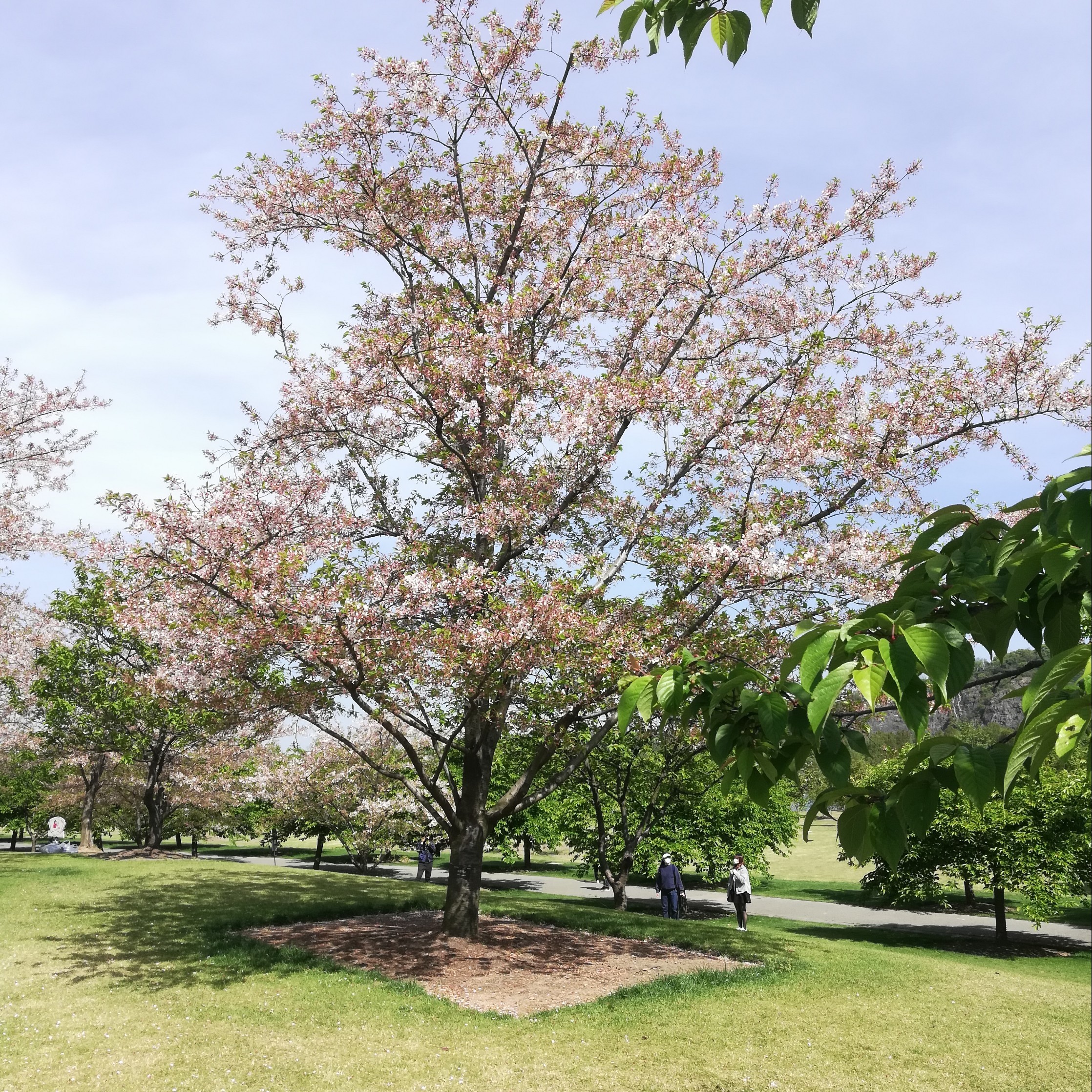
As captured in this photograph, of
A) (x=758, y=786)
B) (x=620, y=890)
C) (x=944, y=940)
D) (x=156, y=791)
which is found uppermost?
(x=758, y=786)

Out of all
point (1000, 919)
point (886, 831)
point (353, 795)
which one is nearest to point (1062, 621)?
point (886, 831)

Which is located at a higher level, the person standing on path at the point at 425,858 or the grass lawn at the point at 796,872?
the person standing on path at the point at 425,858

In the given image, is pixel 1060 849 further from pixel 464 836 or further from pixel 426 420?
pixel 426 420

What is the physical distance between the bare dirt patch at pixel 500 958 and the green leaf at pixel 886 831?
7715 millimetres

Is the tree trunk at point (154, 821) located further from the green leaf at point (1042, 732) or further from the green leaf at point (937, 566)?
the green leaf at point (1042, 732)

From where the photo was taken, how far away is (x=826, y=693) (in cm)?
184

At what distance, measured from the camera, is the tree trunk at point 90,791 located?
26.5 m

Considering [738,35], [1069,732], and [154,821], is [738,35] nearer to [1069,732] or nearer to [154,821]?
[1069,732]

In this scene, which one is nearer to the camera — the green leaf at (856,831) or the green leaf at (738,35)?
the green leaf at (856,831)

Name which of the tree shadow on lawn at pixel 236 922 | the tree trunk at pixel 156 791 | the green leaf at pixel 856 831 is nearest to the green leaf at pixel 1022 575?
the green leaf at pixel 856 831

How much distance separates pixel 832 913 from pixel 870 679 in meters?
23.2

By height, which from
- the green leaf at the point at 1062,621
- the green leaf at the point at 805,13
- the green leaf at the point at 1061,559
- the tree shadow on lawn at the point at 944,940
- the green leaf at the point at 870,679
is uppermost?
the green leaf at the point at 805,13

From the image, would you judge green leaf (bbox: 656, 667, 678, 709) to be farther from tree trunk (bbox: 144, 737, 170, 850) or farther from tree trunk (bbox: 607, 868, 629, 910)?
tree trunk (bbox: 144, 737, 170, 850)

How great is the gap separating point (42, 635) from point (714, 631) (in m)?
24.4
